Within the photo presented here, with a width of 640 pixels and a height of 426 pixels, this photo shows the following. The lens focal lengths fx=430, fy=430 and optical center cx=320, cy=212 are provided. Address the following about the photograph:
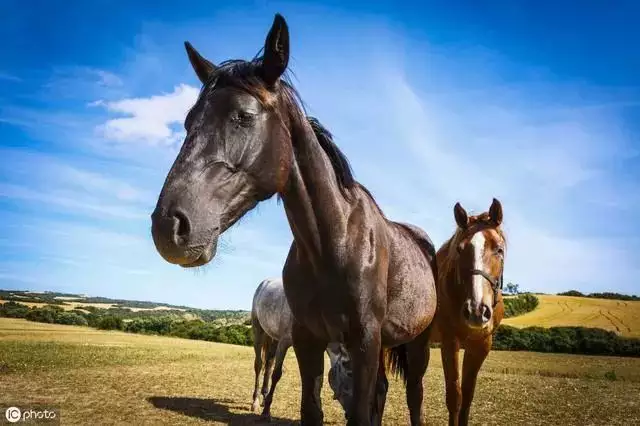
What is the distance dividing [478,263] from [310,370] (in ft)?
8.64

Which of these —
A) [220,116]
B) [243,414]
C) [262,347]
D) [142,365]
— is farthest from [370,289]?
[142,365]

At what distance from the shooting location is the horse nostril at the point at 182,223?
1.72 metres

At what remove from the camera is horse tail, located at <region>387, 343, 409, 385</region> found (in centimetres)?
484

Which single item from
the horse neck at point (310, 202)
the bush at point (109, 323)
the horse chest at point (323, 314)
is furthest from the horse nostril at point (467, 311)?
the bush at point (109, 323)

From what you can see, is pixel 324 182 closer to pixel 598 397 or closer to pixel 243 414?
pixel 243 414

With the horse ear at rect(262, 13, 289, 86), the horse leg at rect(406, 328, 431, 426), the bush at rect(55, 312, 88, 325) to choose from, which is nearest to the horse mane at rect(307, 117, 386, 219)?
the horse ear at rect(262, 13, 289, 86)

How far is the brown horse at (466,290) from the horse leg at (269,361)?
17.0 ft

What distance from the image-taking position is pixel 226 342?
35.3 metres

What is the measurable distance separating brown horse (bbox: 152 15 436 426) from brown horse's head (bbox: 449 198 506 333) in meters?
1.32

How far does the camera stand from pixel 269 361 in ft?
32.8

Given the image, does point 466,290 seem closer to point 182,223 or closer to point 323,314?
point 323,314

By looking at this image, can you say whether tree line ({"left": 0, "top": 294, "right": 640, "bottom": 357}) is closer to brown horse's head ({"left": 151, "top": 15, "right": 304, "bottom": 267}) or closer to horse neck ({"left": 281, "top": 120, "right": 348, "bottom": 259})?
horse neck ({"left": 281, "top": 120, "right": 348, "bottom": 259})

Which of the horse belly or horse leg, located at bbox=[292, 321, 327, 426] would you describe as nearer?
horse leg, located at bbox=[292, 321, 327, 426]

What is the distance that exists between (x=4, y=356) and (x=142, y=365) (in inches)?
182
